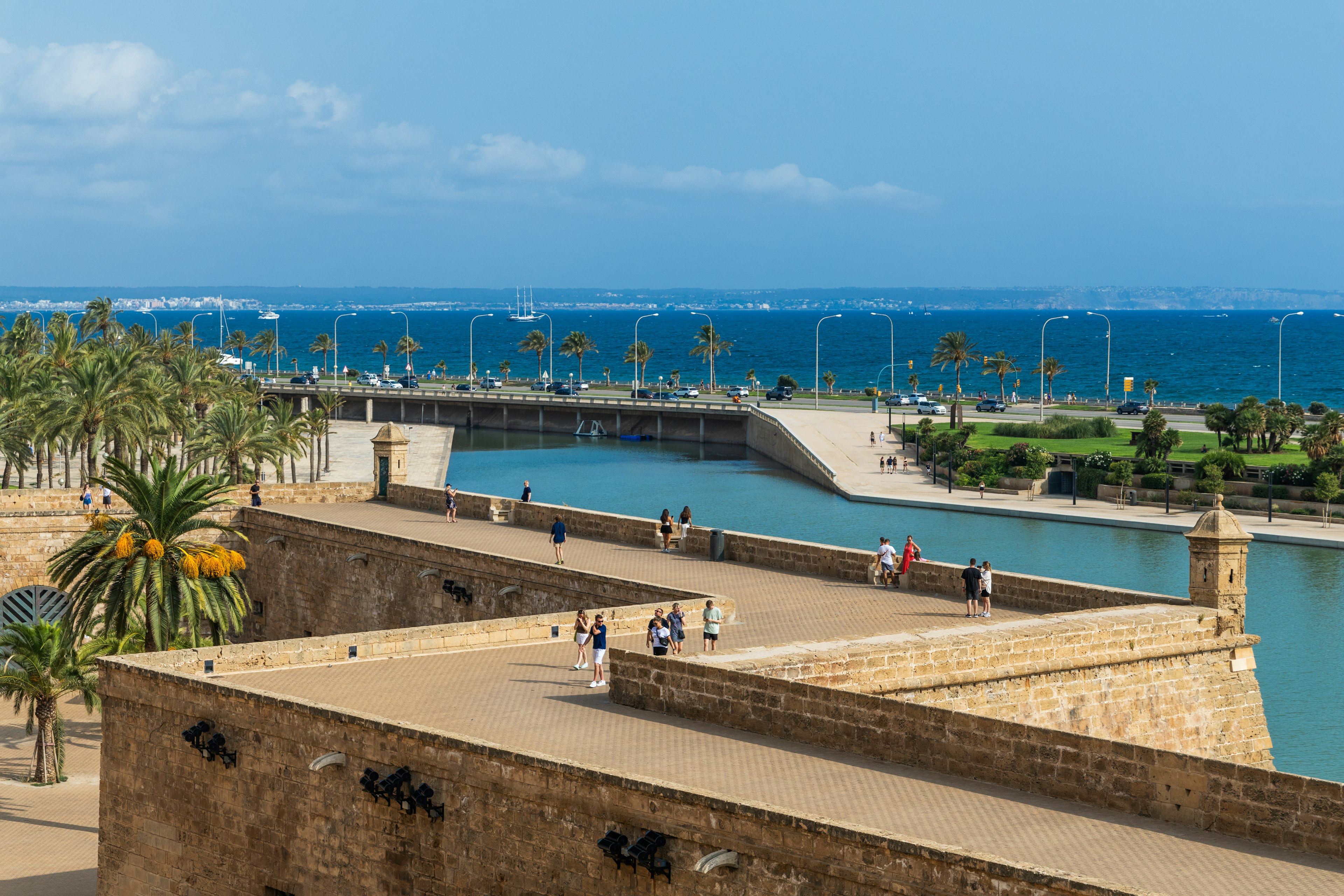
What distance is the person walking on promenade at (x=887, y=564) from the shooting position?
1144 inches

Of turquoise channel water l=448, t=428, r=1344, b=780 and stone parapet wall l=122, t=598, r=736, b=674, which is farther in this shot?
turquoise channel water l=448, t=428, r=1344, b=780

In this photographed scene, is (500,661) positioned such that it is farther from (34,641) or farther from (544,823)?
(34,641)

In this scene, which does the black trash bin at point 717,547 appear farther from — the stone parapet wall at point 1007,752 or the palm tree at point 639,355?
the palm tree at point 639,355

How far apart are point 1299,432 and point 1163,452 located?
63.0ft

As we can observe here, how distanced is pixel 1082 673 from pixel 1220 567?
3.64 meters

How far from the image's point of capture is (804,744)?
61.4 ft

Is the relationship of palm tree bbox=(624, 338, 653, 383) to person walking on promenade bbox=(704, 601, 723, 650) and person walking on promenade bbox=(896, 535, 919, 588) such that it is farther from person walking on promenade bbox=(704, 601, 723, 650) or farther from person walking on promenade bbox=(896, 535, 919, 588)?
person walking on promenade bbox=(704, 601, 723, 650)

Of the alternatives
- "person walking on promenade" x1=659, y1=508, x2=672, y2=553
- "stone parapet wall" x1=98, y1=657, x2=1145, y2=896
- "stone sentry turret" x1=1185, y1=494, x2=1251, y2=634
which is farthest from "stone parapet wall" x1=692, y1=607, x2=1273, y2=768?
"person walking on promenade" x1=659, y1=508, x2=672, y2=553

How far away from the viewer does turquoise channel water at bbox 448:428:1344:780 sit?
38.5m

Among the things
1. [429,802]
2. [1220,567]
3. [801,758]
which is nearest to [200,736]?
[429,802]

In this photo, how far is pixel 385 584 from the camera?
114 feet

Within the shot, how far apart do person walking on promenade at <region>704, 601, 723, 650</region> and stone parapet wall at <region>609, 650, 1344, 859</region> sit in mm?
2614

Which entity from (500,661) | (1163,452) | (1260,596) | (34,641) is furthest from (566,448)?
(500,661)

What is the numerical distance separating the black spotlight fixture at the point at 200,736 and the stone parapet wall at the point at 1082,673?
273 inches
